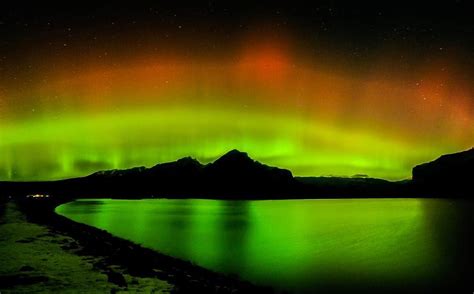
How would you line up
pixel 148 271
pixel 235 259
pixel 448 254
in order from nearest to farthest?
pixel 148 271
pixel 235 259
pixel 448 254

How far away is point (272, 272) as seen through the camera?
25.3 meters

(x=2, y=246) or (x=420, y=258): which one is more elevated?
(x=2, y=246)

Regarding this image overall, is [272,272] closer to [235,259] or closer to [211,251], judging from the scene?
[235,259]

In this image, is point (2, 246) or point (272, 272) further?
point (272, 272)

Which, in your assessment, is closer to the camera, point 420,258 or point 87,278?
point 87,278

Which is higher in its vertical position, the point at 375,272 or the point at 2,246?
the point at 2,246

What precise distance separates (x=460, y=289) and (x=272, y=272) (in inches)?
370

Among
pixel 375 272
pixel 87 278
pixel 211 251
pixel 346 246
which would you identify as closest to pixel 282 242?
pixel 346 246

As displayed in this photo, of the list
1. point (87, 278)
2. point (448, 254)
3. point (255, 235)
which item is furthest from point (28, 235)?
point (448, 254)

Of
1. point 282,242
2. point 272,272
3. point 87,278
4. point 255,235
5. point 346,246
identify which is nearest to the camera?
point 87,278

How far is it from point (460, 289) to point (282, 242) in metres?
21.8

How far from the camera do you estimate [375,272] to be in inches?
1036

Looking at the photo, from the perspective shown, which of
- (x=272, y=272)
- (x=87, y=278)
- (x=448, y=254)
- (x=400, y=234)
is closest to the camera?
(x=87, y=278)

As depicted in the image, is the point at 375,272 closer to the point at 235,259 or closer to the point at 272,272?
the point at 272,272
